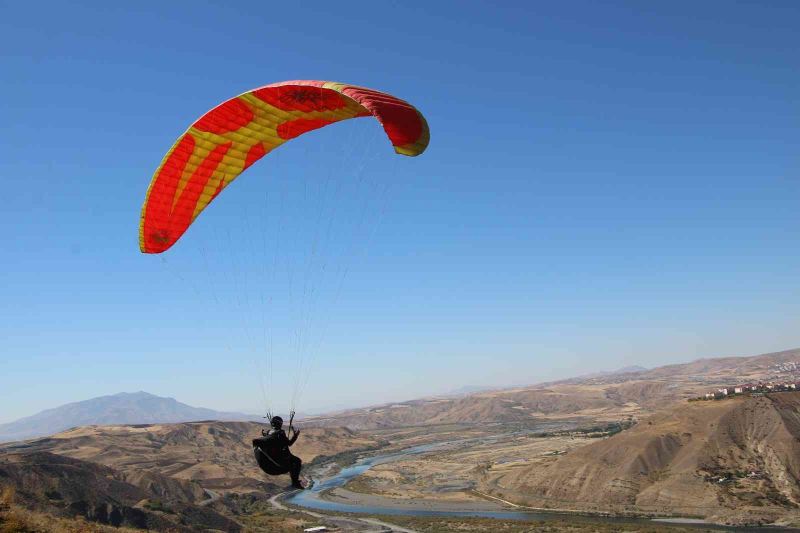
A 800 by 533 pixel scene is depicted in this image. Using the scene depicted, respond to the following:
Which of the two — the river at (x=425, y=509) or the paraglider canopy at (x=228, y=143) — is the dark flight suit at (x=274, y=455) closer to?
the paraglider canopy at (x=228, y=143)

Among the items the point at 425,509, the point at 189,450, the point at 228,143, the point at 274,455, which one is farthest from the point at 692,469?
the point at 189,450

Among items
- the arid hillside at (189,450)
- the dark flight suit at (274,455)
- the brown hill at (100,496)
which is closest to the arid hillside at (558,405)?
the arid hillside at (189,450)

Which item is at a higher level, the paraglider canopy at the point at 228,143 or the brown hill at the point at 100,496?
the paraglider canopy at the point at 228,143

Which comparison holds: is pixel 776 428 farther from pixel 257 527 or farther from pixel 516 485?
pixel 257 527

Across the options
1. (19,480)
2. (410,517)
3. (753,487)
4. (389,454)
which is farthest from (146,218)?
(389,454)

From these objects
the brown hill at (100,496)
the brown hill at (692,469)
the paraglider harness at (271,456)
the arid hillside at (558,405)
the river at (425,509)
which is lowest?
the arid hillside at (558,405)

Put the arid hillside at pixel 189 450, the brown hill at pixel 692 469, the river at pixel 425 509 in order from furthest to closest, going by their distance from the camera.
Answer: the arid hillside at pixel 189 450 < the brown hill at pixel 692 469 < the river at pixel 425 509

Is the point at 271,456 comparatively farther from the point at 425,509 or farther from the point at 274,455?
the point at 425,509
